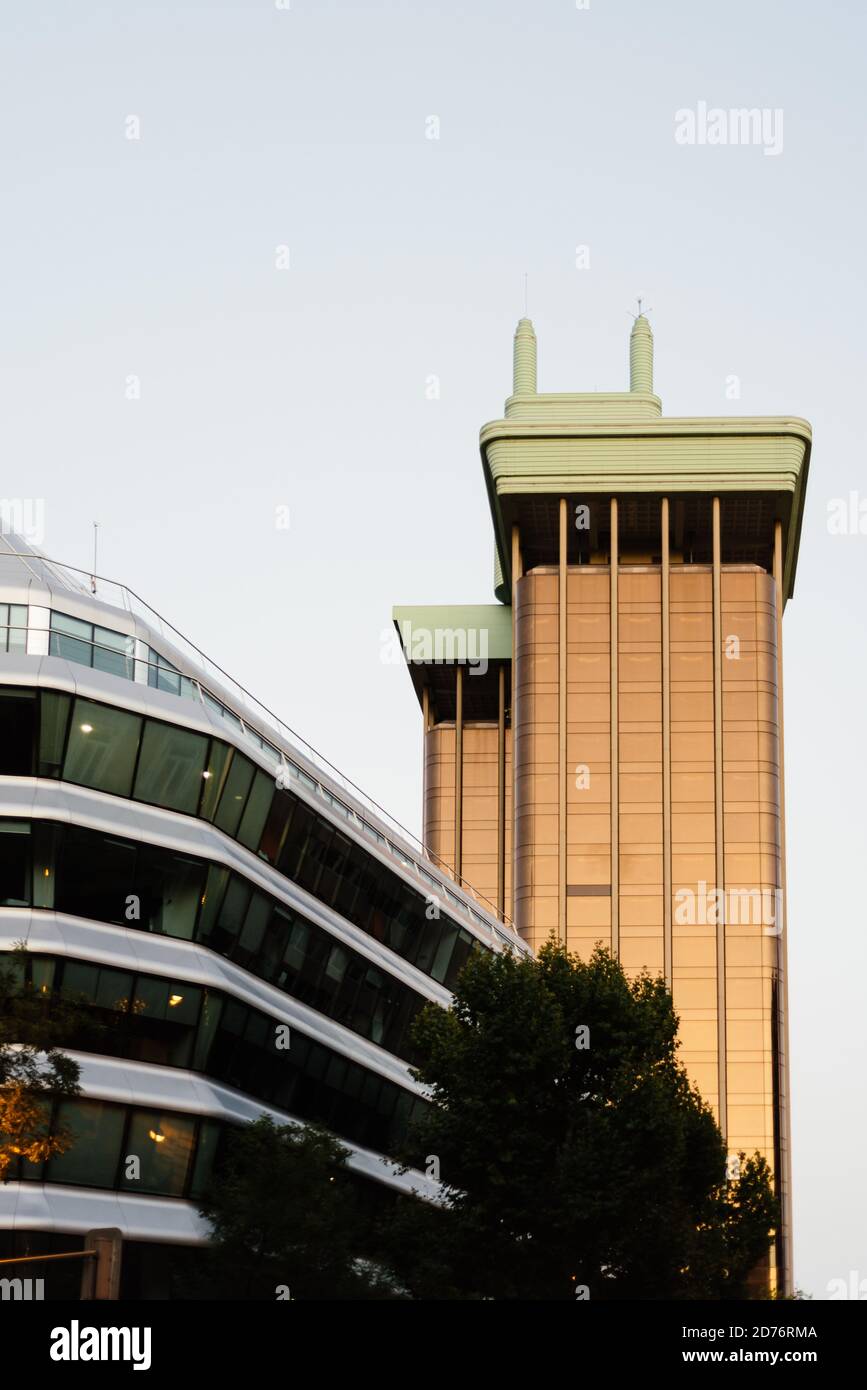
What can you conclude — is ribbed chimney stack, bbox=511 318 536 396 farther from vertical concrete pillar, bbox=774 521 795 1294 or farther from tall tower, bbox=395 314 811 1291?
vertical concrete pillar, bbox=774 521 795 1294

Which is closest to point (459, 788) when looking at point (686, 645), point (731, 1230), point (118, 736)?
point (686, 645)

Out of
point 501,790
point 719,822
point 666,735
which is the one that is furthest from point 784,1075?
point 501,790

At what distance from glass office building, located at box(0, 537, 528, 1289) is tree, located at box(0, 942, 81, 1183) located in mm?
3066

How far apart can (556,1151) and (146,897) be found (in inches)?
490

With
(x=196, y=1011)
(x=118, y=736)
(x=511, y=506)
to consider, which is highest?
(x=511, y=506)

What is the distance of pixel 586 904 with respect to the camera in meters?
122

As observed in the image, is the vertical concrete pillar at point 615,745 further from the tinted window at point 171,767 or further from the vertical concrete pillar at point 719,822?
the tinted window at point 171,767

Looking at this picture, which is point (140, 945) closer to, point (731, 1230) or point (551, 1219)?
point (551, 1219)

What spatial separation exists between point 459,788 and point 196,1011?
331 feet

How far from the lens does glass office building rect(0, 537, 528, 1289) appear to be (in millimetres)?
46594

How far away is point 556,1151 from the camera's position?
4934 centimetres

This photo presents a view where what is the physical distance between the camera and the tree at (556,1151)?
157 ft

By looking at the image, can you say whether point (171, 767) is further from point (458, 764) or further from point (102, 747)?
point (458, 764)
